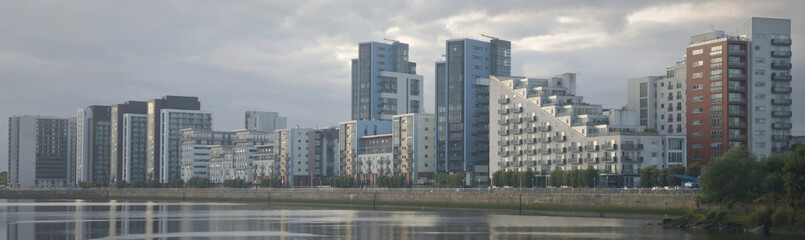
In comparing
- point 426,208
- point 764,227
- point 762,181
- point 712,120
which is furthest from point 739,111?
point 764,227

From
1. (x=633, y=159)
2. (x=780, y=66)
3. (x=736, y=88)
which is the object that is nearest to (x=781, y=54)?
(x=780, y=66)

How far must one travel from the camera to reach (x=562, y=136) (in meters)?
171

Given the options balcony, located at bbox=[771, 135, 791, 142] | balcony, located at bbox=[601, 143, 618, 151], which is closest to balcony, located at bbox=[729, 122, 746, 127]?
balcony, located at bbox=[771, 135, 791, 142]

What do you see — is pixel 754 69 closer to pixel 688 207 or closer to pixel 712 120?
pixel 712 120

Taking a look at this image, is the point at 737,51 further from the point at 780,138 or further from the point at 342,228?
the point at 342,228

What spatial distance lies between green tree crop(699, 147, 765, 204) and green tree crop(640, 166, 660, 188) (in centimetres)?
4289

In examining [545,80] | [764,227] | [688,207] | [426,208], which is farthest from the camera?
[545,80]

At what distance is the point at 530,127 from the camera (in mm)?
179000

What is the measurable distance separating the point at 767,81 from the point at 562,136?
33.9 meters

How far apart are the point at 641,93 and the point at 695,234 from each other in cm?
11404

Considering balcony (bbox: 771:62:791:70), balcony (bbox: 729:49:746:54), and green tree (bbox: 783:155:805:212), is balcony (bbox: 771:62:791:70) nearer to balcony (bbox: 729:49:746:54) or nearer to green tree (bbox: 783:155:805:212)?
balcony (bbox: 729:49:746:54)

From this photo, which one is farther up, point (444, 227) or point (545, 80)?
point (545, 80)

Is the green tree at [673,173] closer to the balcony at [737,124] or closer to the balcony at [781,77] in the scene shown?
the balcony at [737,124]

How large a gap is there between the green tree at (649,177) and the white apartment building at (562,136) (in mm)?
11123
